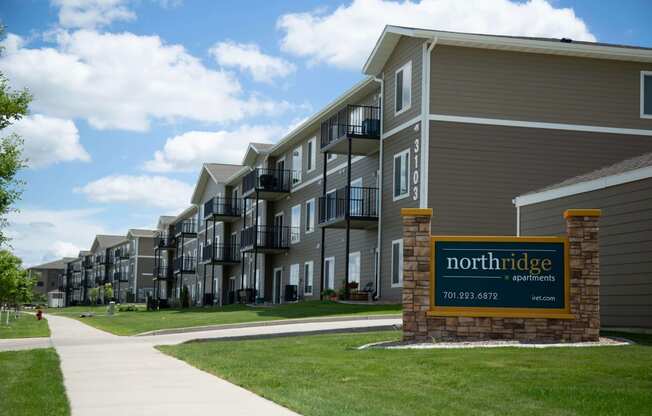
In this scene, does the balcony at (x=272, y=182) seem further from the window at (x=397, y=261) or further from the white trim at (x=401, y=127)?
the window at (x=397, y=261)

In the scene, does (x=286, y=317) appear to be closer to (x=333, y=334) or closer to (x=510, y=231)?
(x=333, y=334)

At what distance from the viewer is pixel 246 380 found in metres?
10.5

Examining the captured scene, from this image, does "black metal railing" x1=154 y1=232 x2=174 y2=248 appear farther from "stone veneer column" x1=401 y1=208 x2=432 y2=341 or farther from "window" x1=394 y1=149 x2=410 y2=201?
"stone veneer column" x1=401 y1=208 x2=432 y2=341

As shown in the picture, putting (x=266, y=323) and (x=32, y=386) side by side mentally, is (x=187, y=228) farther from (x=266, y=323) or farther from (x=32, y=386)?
(x=32, y=386)

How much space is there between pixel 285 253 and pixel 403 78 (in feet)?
53.0

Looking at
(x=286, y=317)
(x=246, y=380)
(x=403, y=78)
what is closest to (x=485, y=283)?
(x=246, y=380)

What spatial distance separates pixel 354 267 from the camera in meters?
32.6

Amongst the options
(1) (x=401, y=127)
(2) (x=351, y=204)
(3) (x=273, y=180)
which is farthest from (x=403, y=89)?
(3) (x=273, y=180)

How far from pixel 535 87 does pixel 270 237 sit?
63.5ft

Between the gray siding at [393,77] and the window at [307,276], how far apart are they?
1020cm

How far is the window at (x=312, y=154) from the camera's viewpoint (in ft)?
125

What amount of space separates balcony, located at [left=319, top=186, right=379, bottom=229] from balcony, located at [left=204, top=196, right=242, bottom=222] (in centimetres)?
2121

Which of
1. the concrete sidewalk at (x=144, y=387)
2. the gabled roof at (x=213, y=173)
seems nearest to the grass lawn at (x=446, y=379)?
the concrete sidewalk at (x=144, y=387)

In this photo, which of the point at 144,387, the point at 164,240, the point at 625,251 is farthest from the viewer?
the point at 164,240
